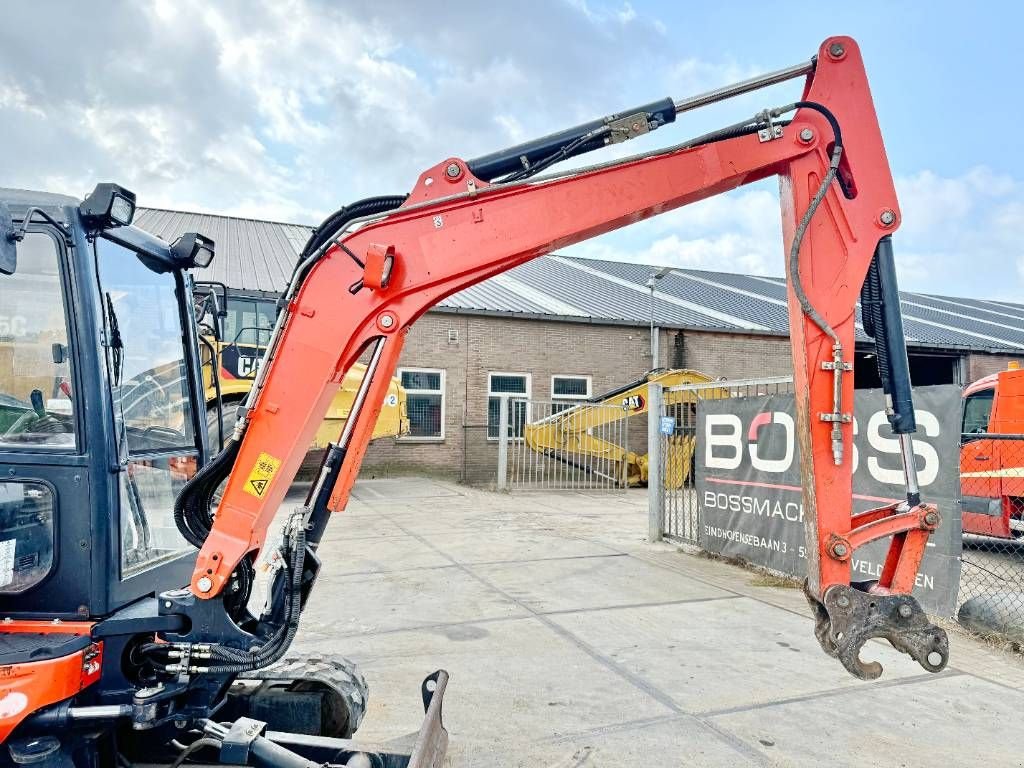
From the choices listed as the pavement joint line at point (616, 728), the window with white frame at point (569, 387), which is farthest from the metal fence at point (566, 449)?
the pavement joint line at point (616, 728)

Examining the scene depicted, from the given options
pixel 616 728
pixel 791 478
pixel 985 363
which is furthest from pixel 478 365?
pixel 985 363

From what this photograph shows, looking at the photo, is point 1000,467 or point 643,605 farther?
point 1000,467

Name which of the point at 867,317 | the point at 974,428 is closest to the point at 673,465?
the point at 974,428

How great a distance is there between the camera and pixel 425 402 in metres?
17.8

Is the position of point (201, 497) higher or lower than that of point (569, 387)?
lower

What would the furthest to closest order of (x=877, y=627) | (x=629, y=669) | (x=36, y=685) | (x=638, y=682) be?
1. (x=629, y=669)
2. (x=638, y=682)
3. (x=877, y=627)
4. (x=36, y=685)

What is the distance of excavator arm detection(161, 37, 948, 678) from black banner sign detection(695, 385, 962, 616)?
8.91 ft

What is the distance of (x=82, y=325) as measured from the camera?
278 centimetres

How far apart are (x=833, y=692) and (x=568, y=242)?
3.33 metres

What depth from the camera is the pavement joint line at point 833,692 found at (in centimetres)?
418

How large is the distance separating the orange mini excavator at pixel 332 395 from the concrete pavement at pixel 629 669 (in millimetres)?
1236

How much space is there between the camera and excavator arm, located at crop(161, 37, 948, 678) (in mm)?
2791

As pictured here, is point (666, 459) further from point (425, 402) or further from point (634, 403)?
point (425, 402)

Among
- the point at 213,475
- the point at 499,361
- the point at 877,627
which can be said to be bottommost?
the point at 877,627
